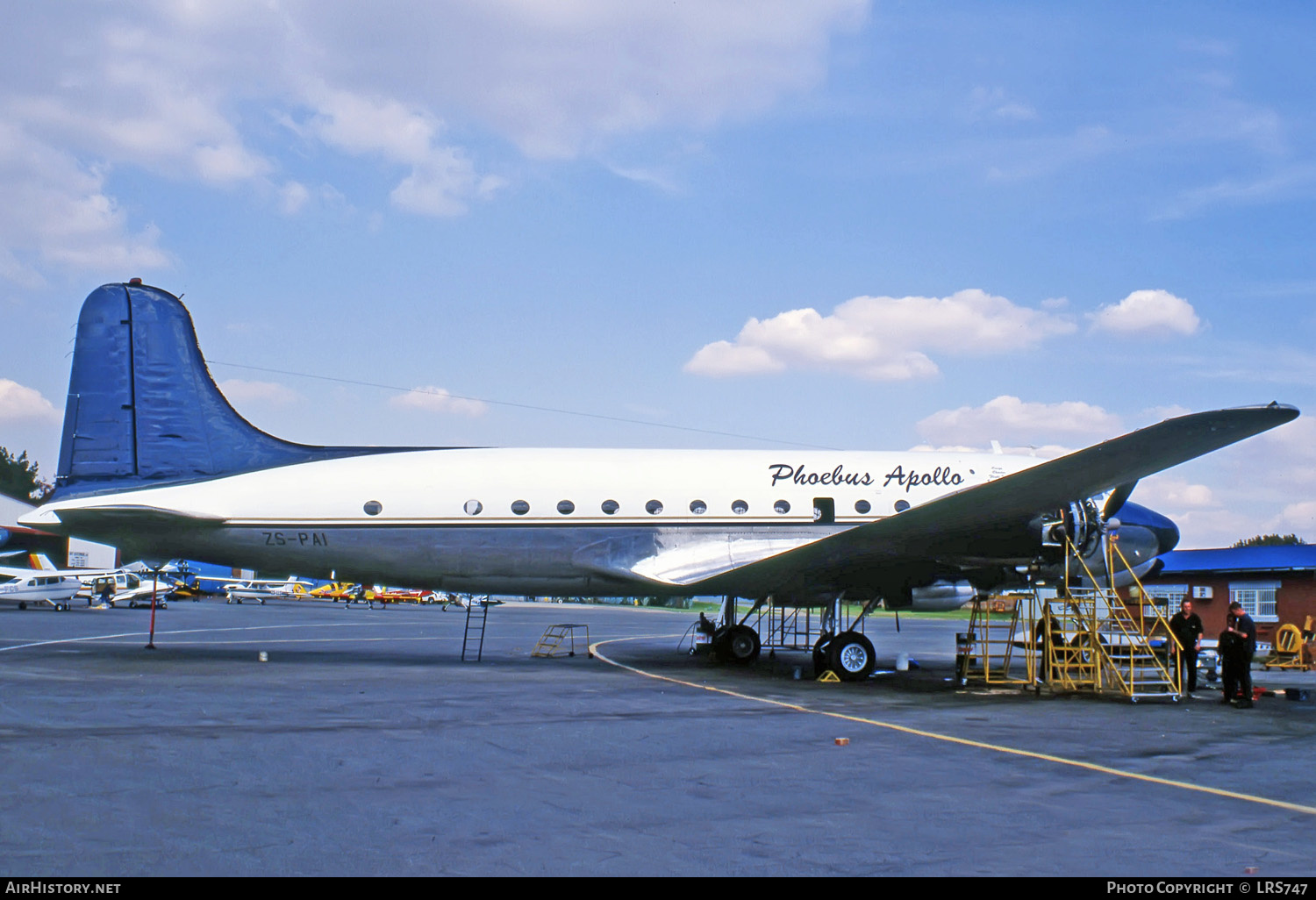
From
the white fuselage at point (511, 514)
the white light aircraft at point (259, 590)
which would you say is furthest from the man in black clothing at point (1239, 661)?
the white light aircraft at point (259, 590)

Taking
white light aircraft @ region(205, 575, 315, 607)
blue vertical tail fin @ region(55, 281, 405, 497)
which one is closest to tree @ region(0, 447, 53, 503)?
white light aircraft @ region(205, 575, 315, 607)

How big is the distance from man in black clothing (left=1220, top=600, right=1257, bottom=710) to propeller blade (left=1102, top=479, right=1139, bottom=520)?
315cm

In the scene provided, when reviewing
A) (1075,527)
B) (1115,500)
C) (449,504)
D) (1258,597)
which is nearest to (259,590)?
(449,504)

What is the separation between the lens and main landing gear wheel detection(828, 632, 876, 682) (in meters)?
18.0

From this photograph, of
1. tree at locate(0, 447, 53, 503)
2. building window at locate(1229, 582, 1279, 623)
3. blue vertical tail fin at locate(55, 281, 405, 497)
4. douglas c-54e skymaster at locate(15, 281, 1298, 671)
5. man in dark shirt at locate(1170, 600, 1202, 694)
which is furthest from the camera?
tree at locate(0, 447, 53, 503)

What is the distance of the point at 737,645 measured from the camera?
2242 centimetres

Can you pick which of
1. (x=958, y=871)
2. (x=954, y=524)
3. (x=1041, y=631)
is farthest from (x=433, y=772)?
(x=1041, y=631)

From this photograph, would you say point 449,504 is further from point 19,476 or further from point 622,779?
point 19,476

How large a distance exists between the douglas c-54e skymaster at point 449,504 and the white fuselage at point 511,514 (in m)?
0.03

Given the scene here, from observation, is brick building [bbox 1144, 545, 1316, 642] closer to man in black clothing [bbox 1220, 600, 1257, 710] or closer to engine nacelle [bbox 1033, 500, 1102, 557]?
engine nacelle [bbox 1033, 500, 1102, 557]

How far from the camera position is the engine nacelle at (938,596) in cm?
1866

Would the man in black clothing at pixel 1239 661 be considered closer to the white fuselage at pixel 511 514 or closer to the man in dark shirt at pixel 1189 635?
the man in dark shirt at pixel 1189 635

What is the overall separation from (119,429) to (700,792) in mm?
15854

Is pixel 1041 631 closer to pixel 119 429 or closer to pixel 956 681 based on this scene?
pixel 956 681
